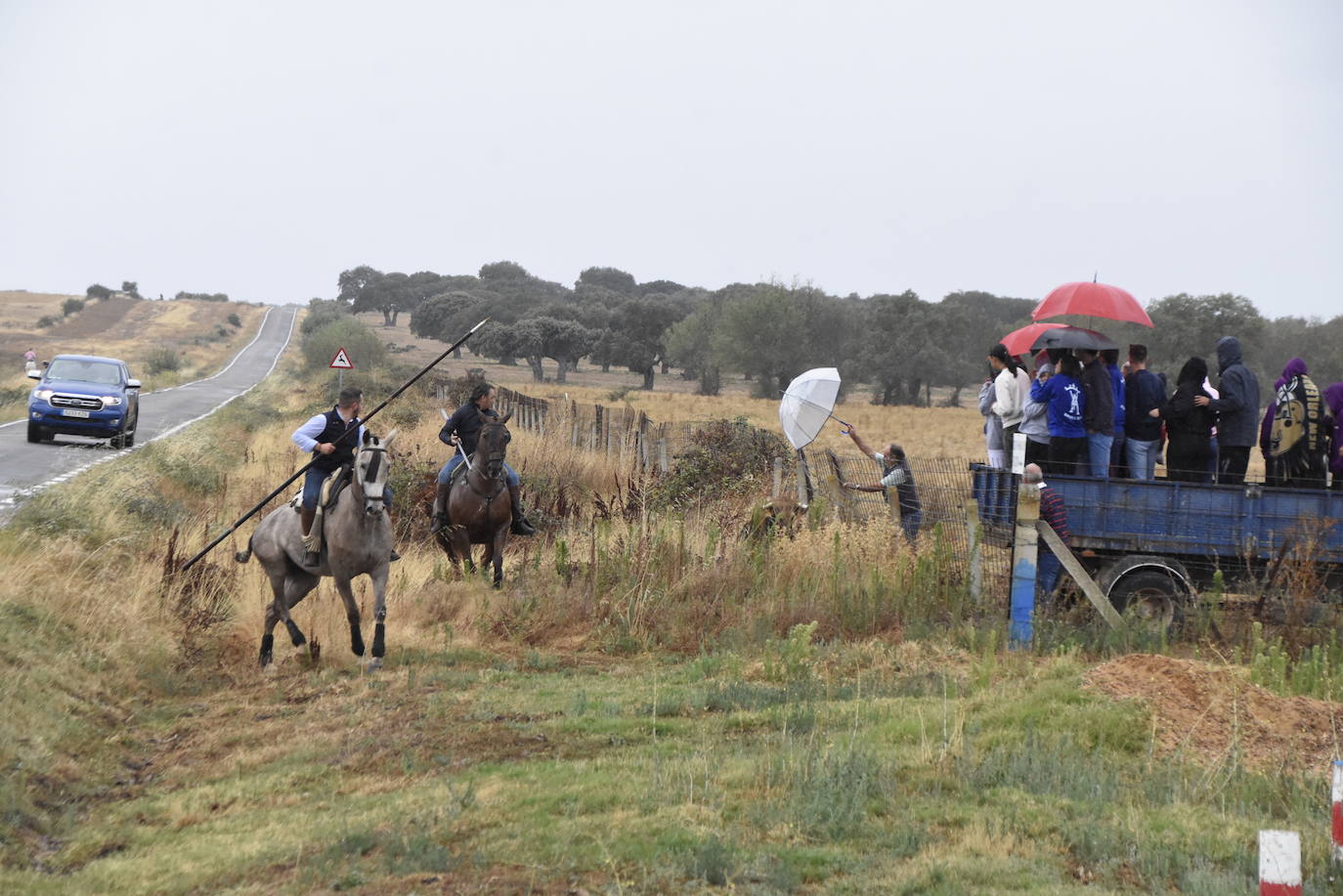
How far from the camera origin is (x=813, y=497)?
53.1 ft

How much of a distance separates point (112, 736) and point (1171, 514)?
8915 mm

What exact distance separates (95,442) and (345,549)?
71.1ft

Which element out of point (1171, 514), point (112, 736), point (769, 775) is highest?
point (1171, 514)

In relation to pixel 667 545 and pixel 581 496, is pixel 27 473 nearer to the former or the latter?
pixel 581 496

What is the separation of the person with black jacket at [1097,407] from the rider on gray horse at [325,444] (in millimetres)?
6624

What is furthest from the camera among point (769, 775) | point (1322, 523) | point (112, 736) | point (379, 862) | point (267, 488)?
point (267, 488)

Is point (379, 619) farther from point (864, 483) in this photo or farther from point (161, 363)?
point (161, 363)

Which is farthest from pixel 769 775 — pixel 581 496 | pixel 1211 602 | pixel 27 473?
pixel 27 473

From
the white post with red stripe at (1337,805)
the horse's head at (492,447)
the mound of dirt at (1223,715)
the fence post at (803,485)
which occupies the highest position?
the horse's head at (492,447)

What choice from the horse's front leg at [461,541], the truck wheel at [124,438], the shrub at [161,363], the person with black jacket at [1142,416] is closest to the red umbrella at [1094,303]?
the person with black jacket at [1142,416]

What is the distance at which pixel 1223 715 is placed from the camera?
8.45 meters

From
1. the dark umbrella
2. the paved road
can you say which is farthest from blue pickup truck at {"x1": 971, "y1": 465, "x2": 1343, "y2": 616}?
the paved road

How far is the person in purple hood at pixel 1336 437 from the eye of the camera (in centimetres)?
1304

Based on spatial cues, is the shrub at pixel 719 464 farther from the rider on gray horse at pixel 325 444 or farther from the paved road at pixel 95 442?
the paved road at pixel 95 442
